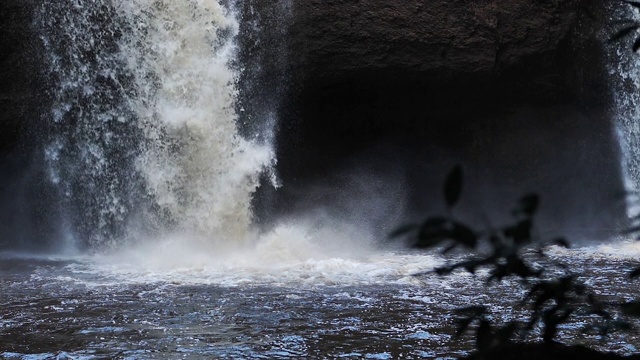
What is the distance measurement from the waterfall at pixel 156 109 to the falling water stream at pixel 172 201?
1 cm

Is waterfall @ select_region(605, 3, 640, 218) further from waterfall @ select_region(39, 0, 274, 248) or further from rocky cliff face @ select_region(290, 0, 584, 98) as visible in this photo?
waterfall @ select_region(39, 0, 274, 248)

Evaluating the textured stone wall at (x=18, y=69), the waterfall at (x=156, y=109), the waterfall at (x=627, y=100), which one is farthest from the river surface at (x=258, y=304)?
the waterfall at (x=627, y=100)

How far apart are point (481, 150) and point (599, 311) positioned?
9.83 m

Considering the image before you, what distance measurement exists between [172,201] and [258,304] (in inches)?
147

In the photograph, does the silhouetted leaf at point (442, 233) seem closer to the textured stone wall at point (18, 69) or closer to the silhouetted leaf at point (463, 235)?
the silhouetted leaf at point (463, 235)

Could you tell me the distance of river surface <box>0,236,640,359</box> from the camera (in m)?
4.66

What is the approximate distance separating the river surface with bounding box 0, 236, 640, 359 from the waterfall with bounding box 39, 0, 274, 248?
0.87 m

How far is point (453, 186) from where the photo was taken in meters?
1.45

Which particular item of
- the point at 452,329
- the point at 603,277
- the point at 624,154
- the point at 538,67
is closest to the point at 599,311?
the point at 452,329

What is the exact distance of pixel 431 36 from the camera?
9.91 metres

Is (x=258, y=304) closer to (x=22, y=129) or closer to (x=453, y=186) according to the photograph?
(x=453, y=186)

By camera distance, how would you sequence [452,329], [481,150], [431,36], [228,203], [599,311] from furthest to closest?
1. [481,150]
2. [431,36]
3. [228,203]
4. [452,329]
5. [599,311]

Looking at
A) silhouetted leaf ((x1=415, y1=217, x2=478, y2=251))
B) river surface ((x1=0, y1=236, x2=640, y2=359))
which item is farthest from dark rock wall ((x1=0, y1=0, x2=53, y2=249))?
silhouetted leaf ((x1=415, y1=217, x2=478, y2=251))

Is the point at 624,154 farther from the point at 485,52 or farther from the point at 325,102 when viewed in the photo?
the point at 325,102
